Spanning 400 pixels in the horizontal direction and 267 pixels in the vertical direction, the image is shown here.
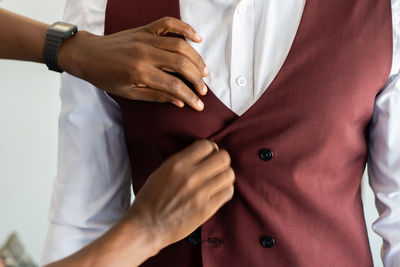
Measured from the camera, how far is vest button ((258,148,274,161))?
899 mm

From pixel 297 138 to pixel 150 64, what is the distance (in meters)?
0.28

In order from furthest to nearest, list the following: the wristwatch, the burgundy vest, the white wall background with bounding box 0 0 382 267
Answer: the white wall background with bounding box 0 0 382 267
the wristwatch
the burgundy vest

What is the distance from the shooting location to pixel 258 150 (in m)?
0.91

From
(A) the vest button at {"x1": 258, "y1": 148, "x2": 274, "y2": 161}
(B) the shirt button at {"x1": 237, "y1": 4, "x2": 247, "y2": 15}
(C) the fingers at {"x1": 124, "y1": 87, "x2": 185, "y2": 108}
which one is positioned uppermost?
(B) the shirt button at {"x1": 237, "y1": 4, "x2": 247, "y2": 15}

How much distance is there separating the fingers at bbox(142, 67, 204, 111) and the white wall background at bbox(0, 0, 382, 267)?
1.57 meters

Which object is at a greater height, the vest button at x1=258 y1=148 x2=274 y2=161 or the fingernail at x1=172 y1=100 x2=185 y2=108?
the fingernail at x1=172 y1=100 x2=185 y2=108

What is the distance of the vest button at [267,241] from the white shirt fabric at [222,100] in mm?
207

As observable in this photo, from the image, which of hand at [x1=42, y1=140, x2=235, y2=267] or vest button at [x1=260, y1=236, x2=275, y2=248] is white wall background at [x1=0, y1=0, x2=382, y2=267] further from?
hand at [x1=42, y1=140, x2=235, y2=267]

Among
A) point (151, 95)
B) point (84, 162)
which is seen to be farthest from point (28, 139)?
point (151, 95)

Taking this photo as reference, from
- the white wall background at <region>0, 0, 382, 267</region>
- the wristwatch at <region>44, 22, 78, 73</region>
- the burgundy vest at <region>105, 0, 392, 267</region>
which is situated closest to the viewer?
the burgundy vest at <region>105, 0, 392, 267</region>

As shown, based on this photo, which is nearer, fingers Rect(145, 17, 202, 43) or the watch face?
fingers Rect(145, 17, 202, 43)

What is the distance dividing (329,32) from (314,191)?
10.9 inches

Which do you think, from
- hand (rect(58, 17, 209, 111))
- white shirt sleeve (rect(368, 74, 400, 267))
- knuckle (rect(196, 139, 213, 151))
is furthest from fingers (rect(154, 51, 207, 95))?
white shirt sleeve (rect(368, 74, 400, 267))

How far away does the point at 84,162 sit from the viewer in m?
1.08
